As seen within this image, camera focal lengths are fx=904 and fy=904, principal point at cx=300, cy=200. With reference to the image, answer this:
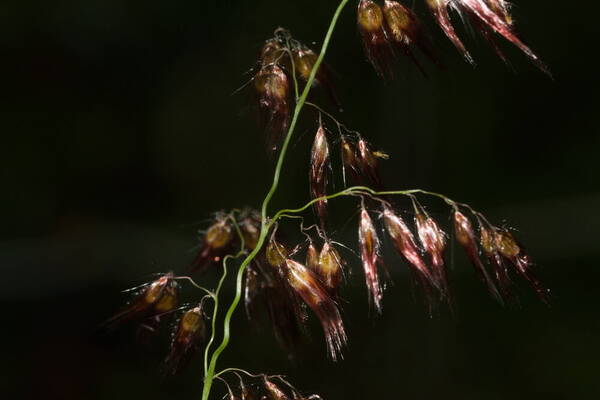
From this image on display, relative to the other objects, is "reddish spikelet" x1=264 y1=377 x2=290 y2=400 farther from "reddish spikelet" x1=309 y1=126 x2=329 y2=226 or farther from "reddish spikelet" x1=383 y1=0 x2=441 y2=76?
"reddish spikelet" x1=383 y1=0 x2=441 y2=76

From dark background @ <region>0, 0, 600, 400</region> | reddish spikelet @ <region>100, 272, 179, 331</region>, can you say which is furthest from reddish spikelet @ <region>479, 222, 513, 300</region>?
dark background @ <region>0, 0, 600, 400</region>

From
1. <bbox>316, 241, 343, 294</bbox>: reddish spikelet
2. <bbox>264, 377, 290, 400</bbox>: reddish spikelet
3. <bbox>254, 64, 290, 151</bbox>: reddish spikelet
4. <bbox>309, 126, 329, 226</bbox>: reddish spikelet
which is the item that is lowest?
<bbox>264, 377, 290, 400</bbox>: reddish spikelet

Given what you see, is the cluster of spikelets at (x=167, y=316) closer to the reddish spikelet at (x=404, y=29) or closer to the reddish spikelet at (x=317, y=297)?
the reddish spikelet at (x=317, y=297)

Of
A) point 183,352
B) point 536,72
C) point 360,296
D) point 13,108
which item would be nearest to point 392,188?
point 360,296

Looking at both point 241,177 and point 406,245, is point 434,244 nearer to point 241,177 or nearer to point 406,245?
point 406,245

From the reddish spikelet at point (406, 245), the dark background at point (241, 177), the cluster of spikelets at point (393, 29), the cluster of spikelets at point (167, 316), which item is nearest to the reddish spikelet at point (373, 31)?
the cluster of spikelets at point (393, 29)

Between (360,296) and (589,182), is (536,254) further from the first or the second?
(360,296)
